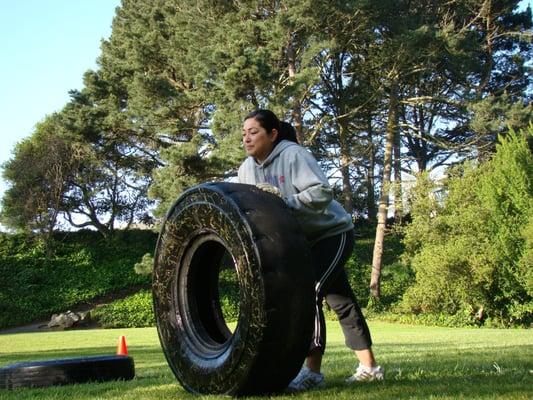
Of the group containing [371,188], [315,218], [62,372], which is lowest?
[62,372]

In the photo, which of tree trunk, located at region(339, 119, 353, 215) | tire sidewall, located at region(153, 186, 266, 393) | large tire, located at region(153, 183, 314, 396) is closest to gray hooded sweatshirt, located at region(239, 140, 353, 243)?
large tire, located at region(153, 183, 314, 396)

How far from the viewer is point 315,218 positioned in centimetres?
424

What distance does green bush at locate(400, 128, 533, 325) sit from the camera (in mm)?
24531

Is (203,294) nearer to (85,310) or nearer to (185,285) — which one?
(185,285)

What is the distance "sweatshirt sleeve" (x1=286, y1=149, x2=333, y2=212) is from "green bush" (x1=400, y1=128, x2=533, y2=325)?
21.3 metres

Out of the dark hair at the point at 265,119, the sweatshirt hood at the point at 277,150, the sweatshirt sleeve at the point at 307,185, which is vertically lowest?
the sweatshirt sleeve at the point at 307,185

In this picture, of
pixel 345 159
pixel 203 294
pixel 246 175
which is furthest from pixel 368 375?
pixel 345 159

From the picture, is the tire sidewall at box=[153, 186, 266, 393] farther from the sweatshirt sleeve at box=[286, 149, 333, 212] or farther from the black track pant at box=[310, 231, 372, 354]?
the black track pant at box=[310, 231, 372, 354]

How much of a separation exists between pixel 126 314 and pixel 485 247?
15.8 m

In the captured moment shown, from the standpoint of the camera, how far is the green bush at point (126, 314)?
29125 millimetres

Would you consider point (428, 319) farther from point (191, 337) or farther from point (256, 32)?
point (191, 337)

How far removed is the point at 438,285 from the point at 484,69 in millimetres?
15443

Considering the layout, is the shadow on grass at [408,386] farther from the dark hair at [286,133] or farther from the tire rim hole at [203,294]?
the dark hair at [286,133]

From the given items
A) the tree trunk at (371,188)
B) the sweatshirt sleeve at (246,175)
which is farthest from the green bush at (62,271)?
the sweatshirt sleeve at (246,175)
